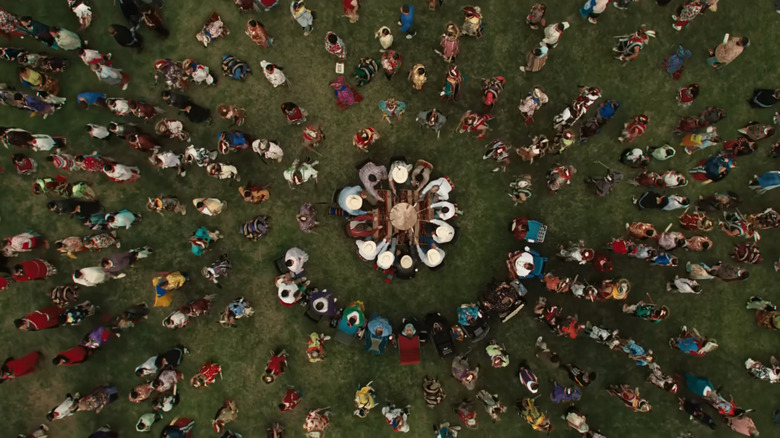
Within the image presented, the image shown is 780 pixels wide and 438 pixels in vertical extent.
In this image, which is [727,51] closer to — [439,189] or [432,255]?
[439,189]

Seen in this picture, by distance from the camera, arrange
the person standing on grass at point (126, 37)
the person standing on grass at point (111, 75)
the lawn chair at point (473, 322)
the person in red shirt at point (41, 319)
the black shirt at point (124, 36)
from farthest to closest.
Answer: the lawn chair at point (473, 322), the person standing on grass at point (111, 75), the person in red shirt at point (41, 319), the black shirt at point (124, 36), the person standing on grass at point (126, 37)

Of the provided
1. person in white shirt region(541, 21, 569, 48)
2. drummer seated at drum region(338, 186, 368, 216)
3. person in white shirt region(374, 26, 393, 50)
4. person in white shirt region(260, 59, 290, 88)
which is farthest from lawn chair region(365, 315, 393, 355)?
person in white shirt region(541, 21, 569, 48)

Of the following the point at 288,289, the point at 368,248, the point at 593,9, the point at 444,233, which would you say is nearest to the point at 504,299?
the point at 444,233

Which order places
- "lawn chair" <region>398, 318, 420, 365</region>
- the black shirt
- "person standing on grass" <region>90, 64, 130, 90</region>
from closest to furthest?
the black shirt → "person standing on grass" <region>90, 64, 130, 90</region> → "lawn chair" <region>398, 318, 420, 365</region>

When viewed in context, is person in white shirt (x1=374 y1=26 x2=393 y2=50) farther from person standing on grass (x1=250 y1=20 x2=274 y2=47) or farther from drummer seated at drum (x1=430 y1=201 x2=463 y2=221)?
drummer seated at drum (x1=430 y1=201 x2=463 y2=221)

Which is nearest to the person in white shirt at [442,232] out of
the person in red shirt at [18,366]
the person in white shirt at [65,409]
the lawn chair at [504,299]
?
the lawn chair at [504,299]

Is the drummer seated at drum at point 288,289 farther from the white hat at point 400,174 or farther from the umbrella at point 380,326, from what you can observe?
the white hat at point 400,174

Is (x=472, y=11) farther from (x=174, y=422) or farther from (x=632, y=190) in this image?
(x=174, y=422)

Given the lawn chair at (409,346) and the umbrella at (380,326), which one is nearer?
the umbrella at (380,326)
